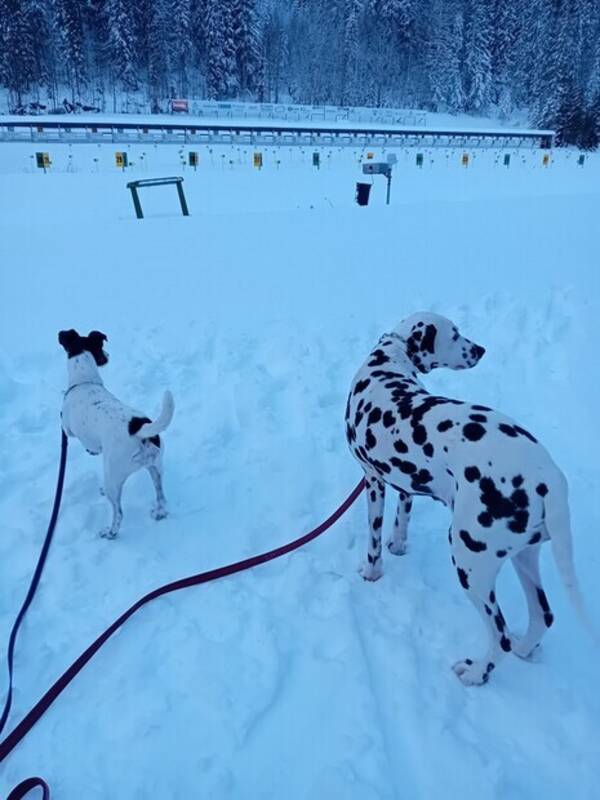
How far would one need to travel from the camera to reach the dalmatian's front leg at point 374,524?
9.99 feet

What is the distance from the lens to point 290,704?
2439 millimetres

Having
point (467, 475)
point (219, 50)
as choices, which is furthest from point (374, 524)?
point (219, 50)

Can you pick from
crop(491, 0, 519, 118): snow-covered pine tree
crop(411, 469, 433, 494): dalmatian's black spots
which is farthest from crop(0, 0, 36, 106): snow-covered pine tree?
crop(411, 469, 433, 494): dalmatian's black spots

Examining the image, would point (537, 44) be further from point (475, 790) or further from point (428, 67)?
point (475, 790)

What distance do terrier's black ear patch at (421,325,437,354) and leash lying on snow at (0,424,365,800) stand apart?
105 cm

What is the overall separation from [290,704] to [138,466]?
169cm

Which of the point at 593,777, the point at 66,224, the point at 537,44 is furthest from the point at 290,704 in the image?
the point at 537,44

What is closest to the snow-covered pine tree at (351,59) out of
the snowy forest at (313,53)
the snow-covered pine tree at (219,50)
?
the snowy forest at (313,53)

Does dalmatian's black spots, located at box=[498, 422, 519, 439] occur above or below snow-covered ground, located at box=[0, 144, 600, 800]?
above

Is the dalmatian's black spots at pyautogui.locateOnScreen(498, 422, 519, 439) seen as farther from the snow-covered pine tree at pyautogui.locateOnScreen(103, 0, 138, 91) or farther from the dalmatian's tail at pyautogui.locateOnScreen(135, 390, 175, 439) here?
the snow-covered pine tree at pyautogui.locateOnScreen(103, 0, 138, 91)

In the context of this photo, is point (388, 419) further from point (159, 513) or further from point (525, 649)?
point (159, 513)

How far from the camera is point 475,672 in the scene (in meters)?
2.49

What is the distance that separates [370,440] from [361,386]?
0.40 m

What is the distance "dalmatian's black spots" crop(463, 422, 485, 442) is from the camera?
226cm
